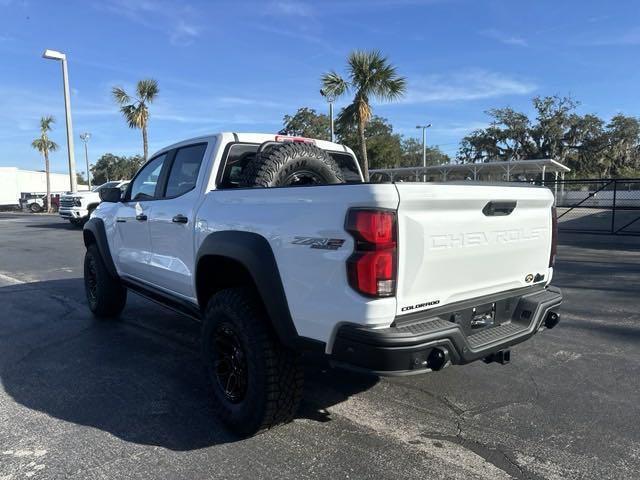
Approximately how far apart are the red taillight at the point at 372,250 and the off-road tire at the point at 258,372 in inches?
32.1

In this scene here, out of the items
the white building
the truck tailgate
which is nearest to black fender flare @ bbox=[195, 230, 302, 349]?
the truck tailgate

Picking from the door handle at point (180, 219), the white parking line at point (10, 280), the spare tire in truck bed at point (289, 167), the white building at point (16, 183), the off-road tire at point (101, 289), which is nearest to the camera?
the spare tire in truck bed at point (289, 167)

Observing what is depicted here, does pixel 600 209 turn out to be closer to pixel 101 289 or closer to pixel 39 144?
pixel 101 289

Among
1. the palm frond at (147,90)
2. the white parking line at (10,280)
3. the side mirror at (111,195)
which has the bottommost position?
the white parking line at (10,280)

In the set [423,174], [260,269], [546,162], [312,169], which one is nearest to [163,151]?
[312,169]

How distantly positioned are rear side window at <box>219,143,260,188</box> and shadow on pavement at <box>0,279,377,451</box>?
64.3 inches

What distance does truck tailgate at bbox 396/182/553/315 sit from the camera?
2658mm

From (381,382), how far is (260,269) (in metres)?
1.70

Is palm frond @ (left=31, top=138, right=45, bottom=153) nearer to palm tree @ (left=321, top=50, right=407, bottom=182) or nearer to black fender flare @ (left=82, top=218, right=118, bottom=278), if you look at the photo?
palm tree @ (left=321, top=50, right=407, bottom=182)

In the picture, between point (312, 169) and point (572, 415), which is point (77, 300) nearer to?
point (312, 169)

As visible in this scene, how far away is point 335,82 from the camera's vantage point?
2052 centimetres

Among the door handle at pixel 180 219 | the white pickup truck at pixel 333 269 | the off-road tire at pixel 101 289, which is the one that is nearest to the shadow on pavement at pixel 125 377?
the off-road tire at pixel 101 289

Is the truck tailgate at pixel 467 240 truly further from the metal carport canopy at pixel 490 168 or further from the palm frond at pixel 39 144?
the palm frond at pixel 39 144

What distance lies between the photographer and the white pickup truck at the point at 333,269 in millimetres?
2574
